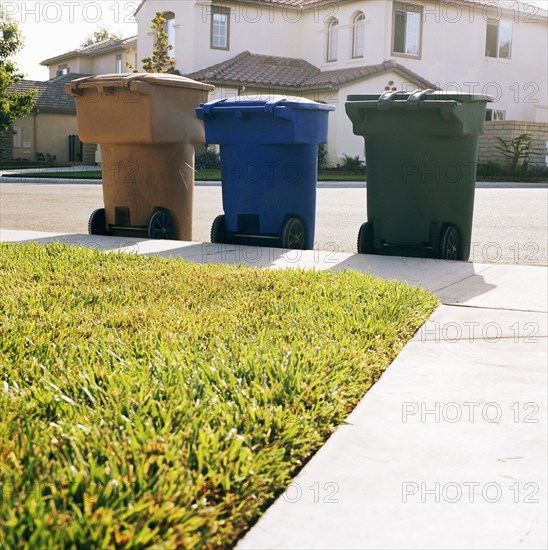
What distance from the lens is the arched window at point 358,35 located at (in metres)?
34.0

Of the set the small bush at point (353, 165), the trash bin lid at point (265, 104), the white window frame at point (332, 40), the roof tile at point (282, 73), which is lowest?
the small bush at point (353, 165)

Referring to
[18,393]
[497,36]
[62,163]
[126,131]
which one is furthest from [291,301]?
[62,163]

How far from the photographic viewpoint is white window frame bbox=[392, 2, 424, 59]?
3340 cm

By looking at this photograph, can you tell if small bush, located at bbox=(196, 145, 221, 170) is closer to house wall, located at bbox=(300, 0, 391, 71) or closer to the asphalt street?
house wall, located at bbox=(300, 0, 391, 71)

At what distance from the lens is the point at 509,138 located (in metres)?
Result: 31.9

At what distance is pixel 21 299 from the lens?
552 cm

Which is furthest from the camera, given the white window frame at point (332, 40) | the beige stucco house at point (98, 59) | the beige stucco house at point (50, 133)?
the beige stucco house at point (98, 59)

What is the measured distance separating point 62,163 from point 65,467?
133 feet

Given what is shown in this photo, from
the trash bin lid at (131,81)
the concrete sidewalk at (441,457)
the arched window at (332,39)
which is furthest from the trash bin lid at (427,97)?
the arched window at (332,39)

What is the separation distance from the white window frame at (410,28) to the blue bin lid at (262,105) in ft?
85.4

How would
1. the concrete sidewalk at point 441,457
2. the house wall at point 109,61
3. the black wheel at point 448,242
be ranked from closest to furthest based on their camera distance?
1. the concrete sidewalk at point 441,457
2. the black wheel at point 448,242
3. the house wall at point 109,61

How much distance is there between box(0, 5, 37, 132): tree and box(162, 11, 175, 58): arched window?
5857mm

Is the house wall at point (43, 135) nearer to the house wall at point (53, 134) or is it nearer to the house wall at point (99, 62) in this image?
the house wall at point (53, 134)

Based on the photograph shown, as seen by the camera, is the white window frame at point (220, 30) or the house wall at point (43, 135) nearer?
the white window frame at point (220, 30)
